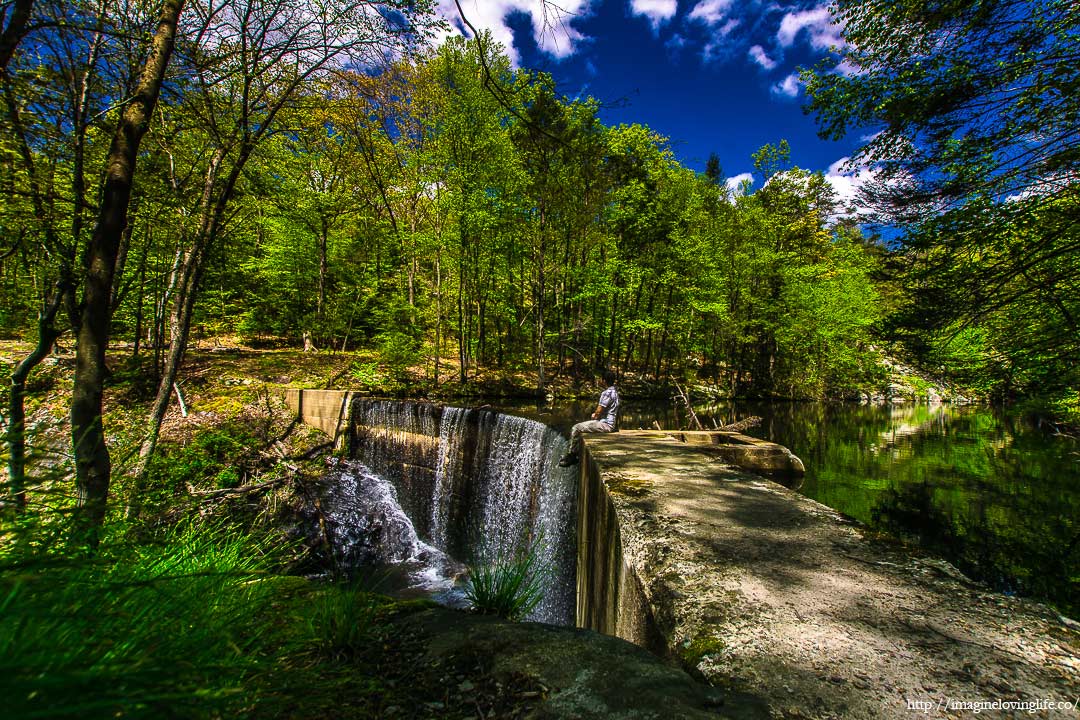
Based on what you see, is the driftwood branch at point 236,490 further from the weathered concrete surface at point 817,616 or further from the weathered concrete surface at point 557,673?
the weathered concrete surface at point 817,616

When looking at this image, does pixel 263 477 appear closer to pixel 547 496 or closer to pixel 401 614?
pixel 547 496

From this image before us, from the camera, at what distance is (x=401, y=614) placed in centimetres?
219

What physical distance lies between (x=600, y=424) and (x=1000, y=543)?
21.7ft

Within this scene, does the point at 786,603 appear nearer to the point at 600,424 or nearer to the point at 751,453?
the point at 600,424

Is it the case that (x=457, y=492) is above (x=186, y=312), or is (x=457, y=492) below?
below

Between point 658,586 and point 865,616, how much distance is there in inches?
32.7

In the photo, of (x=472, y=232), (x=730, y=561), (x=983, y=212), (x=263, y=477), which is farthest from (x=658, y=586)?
(x=472, y=232)

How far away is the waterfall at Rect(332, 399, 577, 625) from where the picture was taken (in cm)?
687

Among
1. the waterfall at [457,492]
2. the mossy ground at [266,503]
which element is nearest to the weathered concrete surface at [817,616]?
the mossy ground at [266,503]

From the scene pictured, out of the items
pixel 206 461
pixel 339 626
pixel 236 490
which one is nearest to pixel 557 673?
pixel 339 626

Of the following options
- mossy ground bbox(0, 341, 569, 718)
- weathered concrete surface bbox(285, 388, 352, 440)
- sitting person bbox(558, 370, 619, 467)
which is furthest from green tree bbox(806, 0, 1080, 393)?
weathered concrete surface bbox(285, 388, 352, 440)

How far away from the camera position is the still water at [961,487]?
216 inches

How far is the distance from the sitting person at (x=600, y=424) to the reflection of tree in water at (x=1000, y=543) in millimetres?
4623

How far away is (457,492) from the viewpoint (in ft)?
29.5
